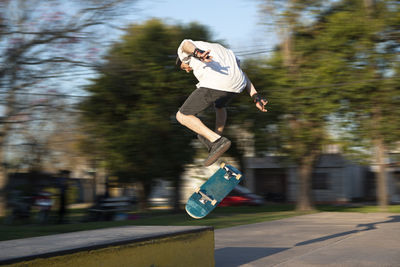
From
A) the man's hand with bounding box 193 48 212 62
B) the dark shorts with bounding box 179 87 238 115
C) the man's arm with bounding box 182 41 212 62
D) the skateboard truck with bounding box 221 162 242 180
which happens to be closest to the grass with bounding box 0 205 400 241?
the skateboard truck with bounding box 221 162 242 180

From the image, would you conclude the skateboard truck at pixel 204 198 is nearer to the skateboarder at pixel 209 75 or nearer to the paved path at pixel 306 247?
the paved path at pixel 306 247

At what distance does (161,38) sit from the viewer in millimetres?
18359

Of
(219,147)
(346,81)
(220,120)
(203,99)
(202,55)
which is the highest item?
(202,55)

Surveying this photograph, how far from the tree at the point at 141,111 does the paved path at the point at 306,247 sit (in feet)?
22.0

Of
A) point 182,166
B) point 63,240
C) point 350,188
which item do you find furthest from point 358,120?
point 350,188

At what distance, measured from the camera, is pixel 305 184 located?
20.2 m

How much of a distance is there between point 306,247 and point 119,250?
169 inches

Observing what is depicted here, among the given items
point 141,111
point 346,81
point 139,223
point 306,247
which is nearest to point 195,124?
point 306,247

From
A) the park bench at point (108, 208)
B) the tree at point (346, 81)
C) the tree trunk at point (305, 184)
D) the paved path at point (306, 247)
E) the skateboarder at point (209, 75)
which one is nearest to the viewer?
the skateboarder at point (209, 75)

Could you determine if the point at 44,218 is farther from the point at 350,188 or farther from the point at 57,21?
the point at 350,188

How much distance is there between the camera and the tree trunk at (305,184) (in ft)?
64.8


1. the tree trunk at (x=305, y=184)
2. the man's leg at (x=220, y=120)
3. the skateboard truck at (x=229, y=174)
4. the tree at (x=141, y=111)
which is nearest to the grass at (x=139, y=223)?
the tree at (x=141, y=111)

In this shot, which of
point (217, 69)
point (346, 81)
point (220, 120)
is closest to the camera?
point (217, 69)

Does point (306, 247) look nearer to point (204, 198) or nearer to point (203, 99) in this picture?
point (204, 198)
